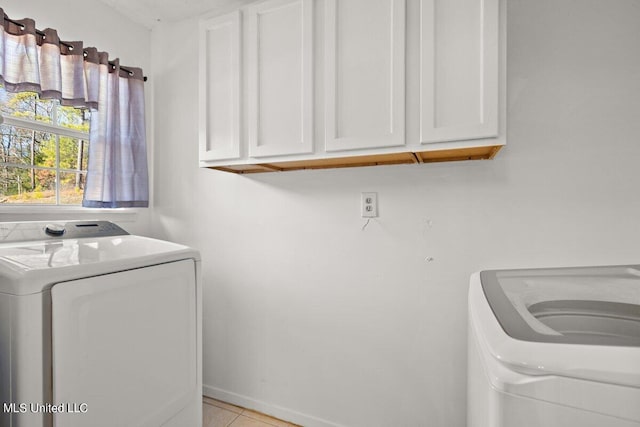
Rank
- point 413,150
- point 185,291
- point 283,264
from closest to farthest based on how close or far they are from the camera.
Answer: point 413,150, point 185,291, point 283,264

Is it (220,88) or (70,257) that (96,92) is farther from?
(70,257)

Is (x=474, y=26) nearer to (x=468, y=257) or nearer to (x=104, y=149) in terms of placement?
(x=468, y=257)

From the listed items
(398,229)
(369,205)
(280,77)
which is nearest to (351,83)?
(280,77)

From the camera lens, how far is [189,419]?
1.47 metres

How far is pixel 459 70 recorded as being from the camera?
122 centimetres

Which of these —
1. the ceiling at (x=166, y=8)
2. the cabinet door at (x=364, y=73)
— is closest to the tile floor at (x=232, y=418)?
the cabinet door at (x=364, y=73)

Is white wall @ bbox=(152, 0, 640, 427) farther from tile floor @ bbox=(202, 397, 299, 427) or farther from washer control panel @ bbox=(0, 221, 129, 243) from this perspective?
washer control panel @ bbox=(0, 221, 129, 243)

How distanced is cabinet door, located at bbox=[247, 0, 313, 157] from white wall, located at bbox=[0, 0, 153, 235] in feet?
3.61

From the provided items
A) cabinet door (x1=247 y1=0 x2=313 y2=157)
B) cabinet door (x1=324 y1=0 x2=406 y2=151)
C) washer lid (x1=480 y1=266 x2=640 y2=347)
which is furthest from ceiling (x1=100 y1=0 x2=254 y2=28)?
washer lid (x1=480 y1=266 x2=640 y2=347)

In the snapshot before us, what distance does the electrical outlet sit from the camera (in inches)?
65.9

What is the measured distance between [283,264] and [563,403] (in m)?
1.52

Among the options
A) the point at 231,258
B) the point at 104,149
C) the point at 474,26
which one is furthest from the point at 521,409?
A: the point at 104,149

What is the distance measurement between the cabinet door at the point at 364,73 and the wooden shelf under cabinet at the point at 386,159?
0.11m

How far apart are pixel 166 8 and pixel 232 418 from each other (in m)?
2.66
